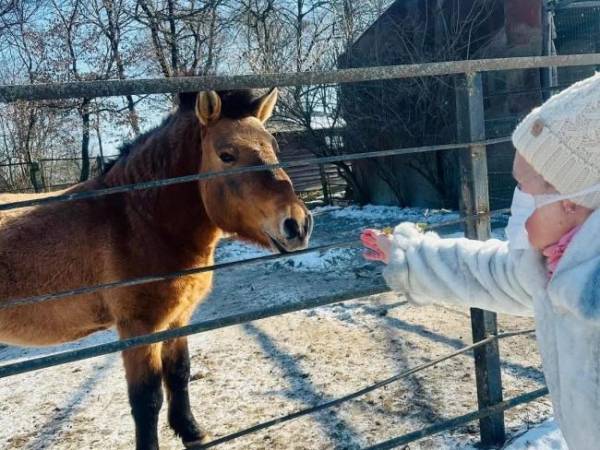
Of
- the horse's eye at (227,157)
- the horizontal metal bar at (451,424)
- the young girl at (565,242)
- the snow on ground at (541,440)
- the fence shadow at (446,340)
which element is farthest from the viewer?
the fence shadow at (446,340)

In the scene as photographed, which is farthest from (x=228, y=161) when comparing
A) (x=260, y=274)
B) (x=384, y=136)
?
(x=384, y=136)

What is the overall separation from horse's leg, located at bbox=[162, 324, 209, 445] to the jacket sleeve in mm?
2097

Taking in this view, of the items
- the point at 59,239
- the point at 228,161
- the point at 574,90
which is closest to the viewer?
the point at 574,90

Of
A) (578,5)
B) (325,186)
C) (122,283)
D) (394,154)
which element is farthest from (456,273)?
(325,186)

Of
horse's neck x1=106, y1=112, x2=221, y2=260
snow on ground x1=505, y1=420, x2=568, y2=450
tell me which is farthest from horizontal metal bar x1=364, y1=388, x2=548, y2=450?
horse's neck x1=106, y1=112, x2=221, y2=260

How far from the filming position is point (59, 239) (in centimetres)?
279

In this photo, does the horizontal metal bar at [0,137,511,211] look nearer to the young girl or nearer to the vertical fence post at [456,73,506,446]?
the vertical fence post at [456,73,506,446]

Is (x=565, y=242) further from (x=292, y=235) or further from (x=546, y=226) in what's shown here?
(x=292, y=235)

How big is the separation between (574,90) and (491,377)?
192cm

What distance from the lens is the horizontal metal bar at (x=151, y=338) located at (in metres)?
1.60

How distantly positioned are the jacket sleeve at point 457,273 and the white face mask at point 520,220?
13 centimetres

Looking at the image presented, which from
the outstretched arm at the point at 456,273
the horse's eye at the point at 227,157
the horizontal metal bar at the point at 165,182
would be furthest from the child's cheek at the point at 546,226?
the horse's eye at the point at 227,157

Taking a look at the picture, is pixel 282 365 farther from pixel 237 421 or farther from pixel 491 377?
pixel 491 377

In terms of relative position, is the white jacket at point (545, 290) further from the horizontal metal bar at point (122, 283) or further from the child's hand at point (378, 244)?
the horizontal metal bar at point (122, 283)
